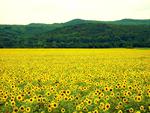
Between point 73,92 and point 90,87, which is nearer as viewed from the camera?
point 73,92

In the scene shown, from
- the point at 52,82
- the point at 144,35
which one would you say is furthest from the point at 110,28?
the point at 52,82

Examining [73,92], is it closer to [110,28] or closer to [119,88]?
[119,88]

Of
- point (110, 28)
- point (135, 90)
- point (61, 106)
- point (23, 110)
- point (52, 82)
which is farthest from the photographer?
point (110, 28)

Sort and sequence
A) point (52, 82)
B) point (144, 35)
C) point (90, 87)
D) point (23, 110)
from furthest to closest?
1. point (144, 35)
2. point (52, 82)
3. point (90, 87)
4. point (23, 110)

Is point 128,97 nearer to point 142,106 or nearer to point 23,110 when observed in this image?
point 142,106

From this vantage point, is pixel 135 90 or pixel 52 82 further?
pixel 52 82

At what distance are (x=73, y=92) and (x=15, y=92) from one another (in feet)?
5.96

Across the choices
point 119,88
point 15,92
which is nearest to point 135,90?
point 119,88

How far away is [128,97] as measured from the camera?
1027 centimetres

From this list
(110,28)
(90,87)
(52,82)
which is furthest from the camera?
(110,28)

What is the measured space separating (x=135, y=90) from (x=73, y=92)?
6.21ft

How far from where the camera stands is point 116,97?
10.7 m

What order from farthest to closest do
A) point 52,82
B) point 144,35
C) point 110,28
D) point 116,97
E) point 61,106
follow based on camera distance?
point 110,28
point 144,35
point 52,82
point 116,97
point 61,106

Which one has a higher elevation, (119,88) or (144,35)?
(119,88)
